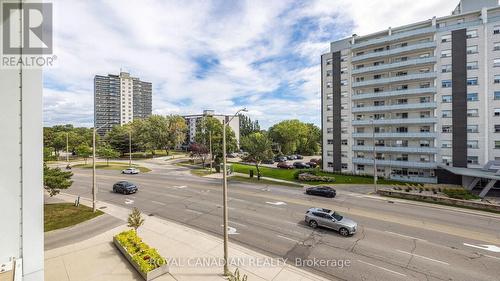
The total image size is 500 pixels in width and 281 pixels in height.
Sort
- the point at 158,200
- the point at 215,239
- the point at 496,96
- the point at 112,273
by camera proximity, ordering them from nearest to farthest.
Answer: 1. the point at 112,273
2. the point at 215,239
3. the point at 158,200
4. the point at 496,96

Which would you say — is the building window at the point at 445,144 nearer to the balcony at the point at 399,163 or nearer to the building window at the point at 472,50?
the balcony at the point at 399,163

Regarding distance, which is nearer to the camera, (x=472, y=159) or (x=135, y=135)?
(x=472, y=159)

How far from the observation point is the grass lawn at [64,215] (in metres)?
18.7

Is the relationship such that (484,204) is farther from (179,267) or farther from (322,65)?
(322,65)

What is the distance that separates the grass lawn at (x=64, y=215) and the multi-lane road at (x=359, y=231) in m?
3.78

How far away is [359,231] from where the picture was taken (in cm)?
1800

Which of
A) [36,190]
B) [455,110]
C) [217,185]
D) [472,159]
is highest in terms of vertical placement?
[455,110]

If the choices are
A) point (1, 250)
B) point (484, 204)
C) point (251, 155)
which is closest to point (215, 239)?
point (1, 250)

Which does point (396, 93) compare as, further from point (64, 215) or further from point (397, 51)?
point (64, 215)

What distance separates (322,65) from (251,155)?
27926 mm

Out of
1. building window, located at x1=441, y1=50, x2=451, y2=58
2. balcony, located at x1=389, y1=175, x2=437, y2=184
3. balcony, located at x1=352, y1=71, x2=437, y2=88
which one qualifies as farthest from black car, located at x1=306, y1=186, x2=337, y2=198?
building window, located at x1=441, y1=50, x2=451, y2=58

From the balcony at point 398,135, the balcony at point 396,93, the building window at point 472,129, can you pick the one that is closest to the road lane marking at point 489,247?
the balcony at point 398,135

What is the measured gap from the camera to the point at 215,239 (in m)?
16.3

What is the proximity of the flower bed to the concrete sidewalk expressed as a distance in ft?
1.13
